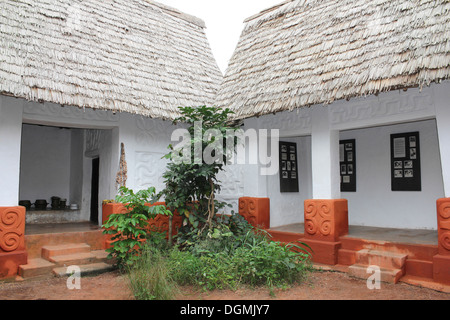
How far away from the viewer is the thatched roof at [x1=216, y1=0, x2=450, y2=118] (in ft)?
15.9

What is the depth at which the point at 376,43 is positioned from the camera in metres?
5.48

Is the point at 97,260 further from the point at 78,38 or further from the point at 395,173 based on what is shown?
the point at 395,173

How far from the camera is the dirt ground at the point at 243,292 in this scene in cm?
428

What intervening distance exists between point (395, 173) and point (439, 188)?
85cm

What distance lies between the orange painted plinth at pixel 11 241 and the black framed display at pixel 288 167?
5145mm

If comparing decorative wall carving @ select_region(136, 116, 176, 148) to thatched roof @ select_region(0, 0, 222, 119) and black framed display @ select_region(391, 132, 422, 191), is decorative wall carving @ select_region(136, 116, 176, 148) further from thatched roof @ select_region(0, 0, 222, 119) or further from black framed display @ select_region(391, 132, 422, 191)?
black framed display @ select_region(391, 132, 422, 191)

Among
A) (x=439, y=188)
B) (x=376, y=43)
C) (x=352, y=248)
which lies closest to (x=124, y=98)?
(x=376, y=43)

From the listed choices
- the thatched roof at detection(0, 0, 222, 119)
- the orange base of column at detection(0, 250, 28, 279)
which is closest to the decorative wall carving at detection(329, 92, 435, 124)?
the thatched roof at detection(0, 0, 222, 119)

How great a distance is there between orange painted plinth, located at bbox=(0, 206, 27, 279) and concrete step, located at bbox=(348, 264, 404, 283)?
504 cm

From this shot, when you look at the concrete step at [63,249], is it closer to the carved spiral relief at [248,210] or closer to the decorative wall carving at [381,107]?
the carved spiral relief at [248,210]

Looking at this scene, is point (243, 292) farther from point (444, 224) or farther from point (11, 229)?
point (11, 229)

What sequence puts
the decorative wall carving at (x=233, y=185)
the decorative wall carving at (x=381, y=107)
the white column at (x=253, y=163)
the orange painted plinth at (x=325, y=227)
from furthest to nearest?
1. the decorative wall carving at (x=233, y=185)
2. the white column at (x=253, y=163)
3. the orange painted plinth at (x=325, y=227)
4. the decorative wall carving at (x=381, y=107)


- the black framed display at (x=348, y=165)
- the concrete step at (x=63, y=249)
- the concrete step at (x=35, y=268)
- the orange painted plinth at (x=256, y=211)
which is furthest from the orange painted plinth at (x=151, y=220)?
the black framed display at (x=348, y=165)

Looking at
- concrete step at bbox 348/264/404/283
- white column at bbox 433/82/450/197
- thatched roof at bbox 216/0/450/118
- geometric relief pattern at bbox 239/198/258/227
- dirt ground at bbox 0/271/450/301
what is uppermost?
thatched roof at bbox 216/0/450/118
